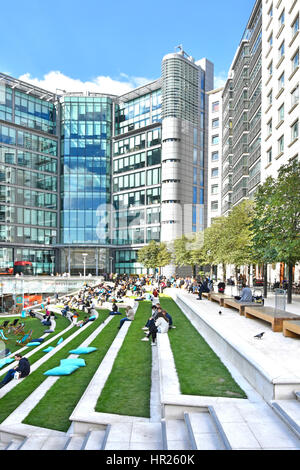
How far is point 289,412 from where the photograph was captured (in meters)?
6.80

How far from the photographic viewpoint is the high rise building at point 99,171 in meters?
70.0

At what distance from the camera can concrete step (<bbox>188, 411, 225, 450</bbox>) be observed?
20.5 feet

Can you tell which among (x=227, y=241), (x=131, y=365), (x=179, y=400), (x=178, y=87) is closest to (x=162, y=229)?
(x=178, y=87)

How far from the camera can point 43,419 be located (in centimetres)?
893

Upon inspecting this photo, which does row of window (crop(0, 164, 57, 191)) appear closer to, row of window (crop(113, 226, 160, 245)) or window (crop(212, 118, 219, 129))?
row of window (crop(113, 226, 160, 245))

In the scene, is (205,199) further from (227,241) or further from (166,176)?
(227,241)

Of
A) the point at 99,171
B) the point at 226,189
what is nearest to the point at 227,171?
the point at 226,189

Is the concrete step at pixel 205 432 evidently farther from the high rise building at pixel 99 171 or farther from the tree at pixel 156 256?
the high rise building at pixel 99 171

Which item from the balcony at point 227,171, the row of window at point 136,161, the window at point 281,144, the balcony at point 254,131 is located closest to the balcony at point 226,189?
the balcony at point 227,171

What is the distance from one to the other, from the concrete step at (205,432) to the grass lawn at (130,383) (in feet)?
4.71

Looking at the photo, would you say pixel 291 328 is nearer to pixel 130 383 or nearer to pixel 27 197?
pixel 130 383

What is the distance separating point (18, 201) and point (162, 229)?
30.3m

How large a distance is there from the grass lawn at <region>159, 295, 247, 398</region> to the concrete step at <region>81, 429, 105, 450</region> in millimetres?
2060

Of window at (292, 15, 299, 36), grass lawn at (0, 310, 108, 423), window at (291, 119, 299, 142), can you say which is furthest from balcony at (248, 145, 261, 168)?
grass lawn at (0, 310, 108, 423)
